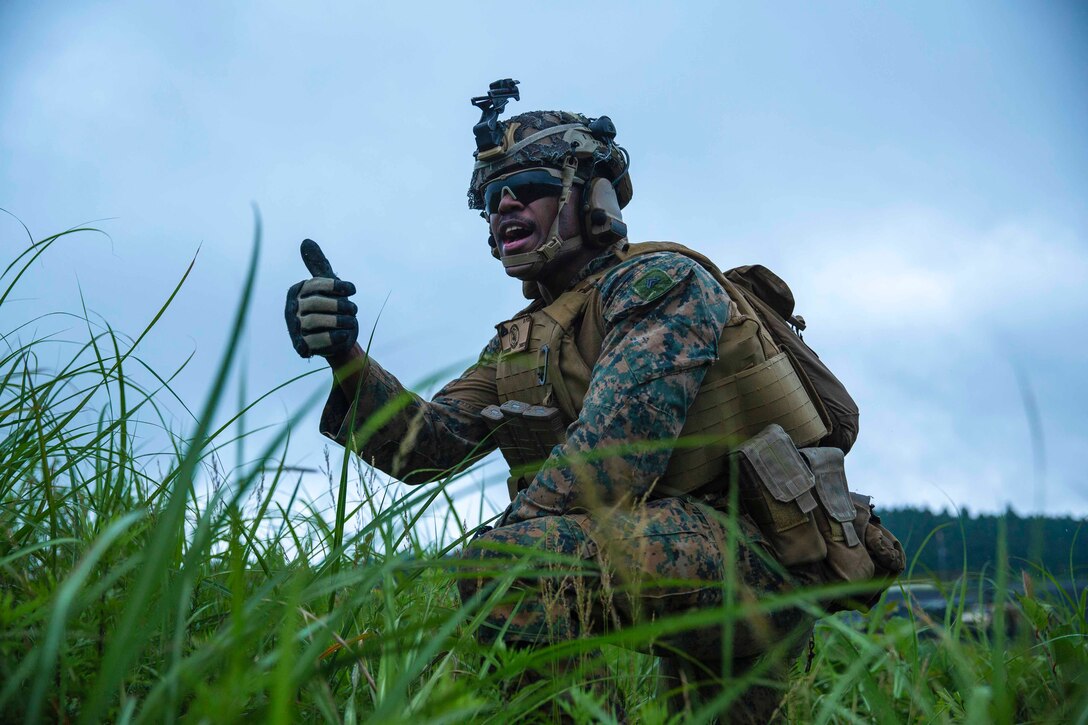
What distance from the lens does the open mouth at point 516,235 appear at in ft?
12.5

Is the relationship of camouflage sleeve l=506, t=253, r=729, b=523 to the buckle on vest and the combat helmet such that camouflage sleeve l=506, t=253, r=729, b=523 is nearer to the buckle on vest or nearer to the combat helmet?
the buckle on vest

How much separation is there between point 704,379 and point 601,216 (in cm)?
93

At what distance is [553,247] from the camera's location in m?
3.78

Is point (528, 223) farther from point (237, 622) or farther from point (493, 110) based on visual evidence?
point (237, 622)

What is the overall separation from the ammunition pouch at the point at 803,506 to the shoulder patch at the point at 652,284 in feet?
1.96

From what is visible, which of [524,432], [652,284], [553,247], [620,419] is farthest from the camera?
[553,247]

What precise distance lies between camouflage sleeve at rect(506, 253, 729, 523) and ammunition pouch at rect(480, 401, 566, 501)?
35 cm

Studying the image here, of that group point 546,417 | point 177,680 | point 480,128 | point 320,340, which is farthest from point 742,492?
point 177,680

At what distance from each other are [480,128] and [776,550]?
209cm

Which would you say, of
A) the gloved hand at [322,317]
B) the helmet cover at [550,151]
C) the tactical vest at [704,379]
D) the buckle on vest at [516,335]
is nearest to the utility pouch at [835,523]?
the tactical vest at [704,379]

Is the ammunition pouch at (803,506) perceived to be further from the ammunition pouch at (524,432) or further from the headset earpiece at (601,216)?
the headset earpiece at (601,216)

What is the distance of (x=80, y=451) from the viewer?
2293 mm

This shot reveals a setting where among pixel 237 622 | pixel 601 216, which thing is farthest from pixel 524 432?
pixel 237 622

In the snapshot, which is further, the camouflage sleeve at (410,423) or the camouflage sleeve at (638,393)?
the camouflage sleeve at (410,423)
